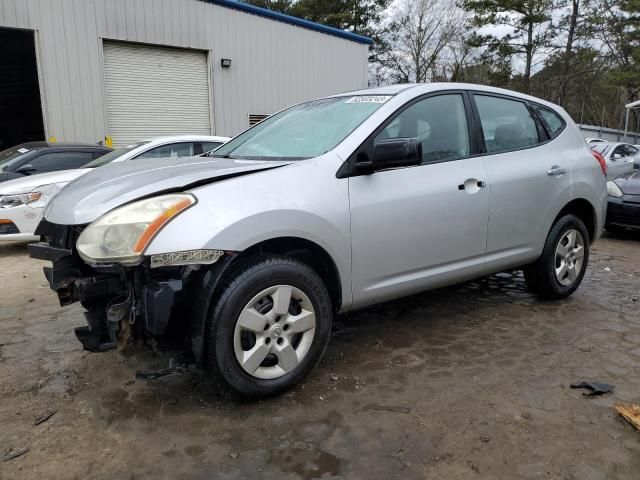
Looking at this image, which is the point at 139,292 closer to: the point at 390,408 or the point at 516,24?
the point at 390,408

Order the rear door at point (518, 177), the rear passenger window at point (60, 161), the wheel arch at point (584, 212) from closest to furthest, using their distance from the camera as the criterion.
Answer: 1. the rear door at point (518, 177)
2. the wheel arch at point (584, 212)
3. the rear passenger window at point (60, 161)

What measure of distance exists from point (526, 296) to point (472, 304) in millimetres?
578

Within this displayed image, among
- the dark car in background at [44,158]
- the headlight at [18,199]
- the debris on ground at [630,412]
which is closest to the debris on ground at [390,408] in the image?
the debris on ground at [630,412]

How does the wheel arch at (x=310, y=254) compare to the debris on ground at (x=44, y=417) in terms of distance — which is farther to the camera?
the wheel arch at (x=310, y=254)

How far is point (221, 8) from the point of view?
13.0 meters

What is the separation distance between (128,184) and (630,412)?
2757 millimetres

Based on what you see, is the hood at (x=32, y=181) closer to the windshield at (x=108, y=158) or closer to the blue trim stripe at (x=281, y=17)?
the windshield at (x=108, y=158)

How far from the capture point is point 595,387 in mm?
2799

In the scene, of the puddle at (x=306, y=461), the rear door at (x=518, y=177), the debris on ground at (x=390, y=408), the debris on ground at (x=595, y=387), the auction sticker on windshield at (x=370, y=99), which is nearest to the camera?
the puddle at (x=306, y=461)

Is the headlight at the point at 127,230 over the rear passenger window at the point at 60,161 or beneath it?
beneath

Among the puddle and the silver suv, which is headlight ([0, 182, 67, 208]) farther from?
the puddle

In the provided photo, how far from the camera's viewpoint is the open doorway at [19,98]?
1436 centimetres

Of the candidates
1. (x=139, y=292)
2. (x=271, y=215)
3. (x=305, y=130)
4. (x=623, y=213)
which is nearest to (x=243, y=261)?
(x=271, y=215)

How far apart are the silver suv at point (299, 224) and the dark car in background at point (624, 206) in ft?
14.1
